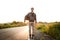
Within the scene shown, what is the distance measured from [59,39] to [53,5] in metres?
1.84

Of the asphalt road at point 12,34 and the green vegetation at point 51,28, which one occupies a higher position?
the green vegetation at point 51,28

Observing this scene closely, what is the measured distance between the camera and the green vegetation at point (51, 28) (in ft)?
24.6

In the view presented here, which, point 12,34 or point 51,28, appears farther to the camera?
point 12,34

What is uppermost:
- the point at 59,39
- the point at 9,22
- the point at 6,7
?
the point at 6,7

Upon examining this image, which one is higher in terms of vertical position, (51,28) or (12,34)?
(51,28)

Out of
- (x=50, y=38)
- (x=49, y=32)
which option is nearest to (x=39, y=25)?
(x=49, y=32)

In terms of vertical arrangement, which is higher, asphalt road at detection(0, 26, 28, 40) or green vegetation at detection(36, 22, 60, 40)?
green vegetation at detection(36, 22, 60, 40)

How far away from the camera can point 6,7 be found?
27.0 ft

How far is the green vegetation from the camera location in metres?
7.50

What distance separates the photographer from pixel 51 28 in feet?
26.1

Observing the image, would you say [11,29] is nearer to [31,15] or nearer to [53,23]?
[53,23]

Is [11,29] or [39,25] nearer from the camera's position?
[39,25]

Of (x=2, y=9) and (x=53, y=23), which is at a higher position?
(x=2, y=9)

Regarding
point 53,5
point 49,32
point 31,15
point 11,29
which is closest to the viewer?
point 31,15
